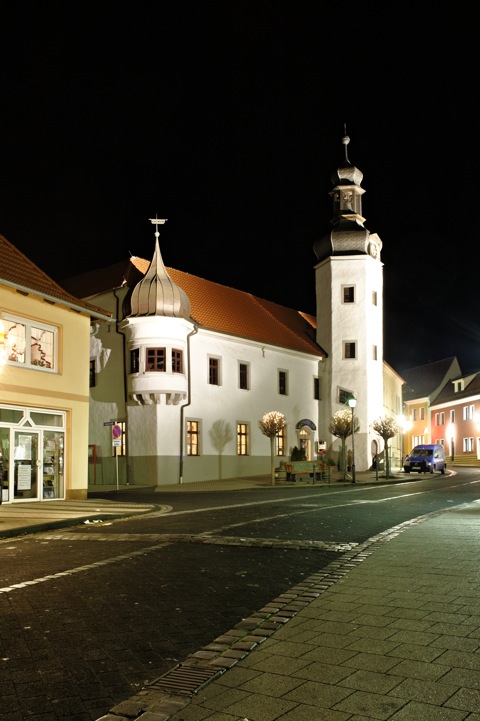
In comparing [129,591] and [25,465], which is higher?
[25,465]

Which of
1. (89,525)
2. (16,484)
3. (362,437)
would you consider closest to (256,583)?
(89,525)

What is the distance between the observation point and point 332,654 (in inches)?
211

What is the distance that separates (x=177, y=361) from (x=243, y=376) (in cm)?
688

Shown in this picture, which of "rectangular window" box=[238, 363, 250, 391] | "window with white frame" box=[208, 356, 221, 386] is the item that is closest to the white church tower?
"rectangular window" box=[238, 363, 250, 391]

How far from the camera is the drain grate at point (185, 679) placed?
4738 mm

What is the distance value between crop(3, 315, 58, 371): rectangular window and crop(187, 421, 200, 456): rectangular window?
14901 millimetres

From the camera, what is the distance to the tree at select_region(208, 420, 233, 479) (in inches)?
1537

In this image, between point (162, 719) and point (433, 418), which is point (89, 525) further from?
point (433, 418)

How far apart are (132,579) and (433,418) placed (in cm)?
7942

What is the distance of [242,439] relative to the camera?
137 ft

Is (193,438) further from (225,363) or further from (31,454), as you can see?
(31,454)

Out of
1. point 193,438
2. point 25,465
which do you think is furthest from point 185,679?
point 193,438

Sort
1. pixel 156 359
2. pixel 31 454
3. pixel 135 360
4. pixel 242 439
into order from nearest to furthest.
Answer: pixel 31 454 < pixel 156 359 < pixel 135 360 < pixel 242 439

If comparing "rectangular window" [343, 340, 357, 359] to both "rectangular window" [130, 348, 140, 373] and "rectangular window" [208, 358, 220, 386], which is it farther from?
"rectangular window" [130, 348, 140, 373]
